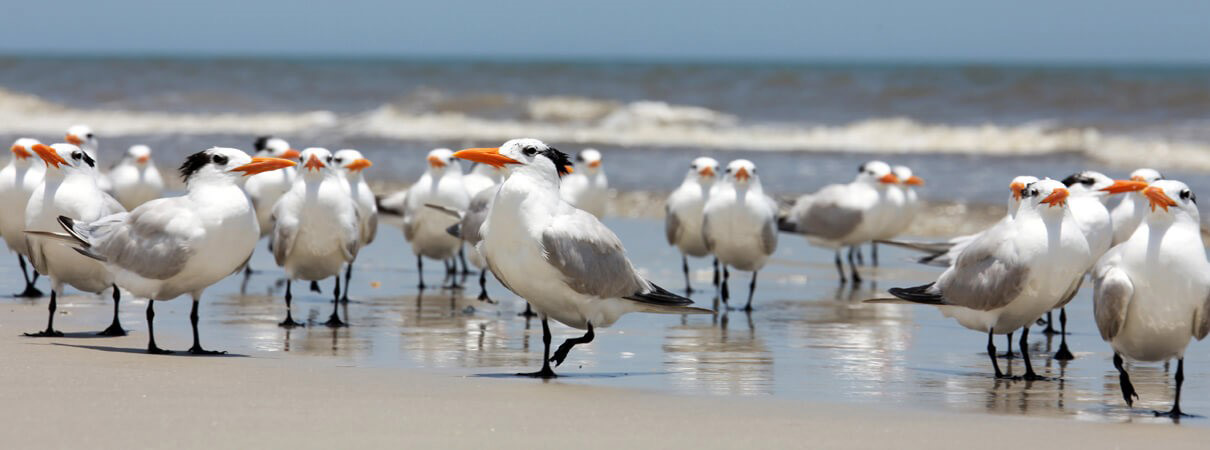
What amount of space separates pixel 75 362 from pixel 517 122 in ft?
98.5

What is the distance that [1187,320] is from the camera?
21.4 ft

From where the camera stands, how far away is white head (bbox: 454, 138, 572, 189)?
7.18 meters

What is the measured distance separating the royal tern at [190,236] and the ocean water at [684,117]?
42.7ft

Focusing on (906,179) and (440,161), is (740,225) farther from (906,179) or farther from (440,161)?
(906,179)

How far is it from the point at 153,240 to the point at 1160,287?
15.1 feet

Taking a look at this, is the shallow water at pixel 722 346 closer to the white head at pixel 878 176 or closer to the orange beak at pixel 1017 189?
the orange beak at pixel 1017 189

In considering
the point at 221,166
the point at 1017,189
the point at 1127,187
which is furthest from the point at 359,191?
the point at 1127,187

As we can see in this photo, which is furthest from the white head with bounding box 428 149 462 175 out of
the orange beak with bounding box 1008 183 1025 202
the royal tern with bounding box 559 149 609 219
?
the orange beak with bounding box 1008 183 1025 202

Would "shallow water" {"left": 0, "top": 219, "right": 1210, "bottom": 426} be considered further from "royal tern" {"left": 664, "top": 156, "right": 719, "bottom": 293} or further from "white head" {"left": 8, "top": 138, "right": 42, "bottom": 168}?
"white head" {"left": 8, "top": 138, "right": 42, "bottom": 168}

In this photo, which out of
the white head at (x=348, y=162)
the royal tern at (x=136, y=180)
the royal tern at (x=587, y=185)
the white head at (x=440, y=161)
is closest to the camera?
the white head at (x=348, y=162)

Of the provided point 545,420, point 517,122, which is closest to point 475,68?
point 517,122

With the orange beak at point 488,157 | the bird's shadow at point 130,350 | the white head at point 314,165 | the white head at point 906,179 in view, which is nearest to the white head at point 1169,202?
the orange beak at point 488,157

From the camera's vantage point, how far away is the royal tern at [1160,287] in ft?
21.4

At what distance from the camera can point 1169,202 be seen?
6578 millimetres
